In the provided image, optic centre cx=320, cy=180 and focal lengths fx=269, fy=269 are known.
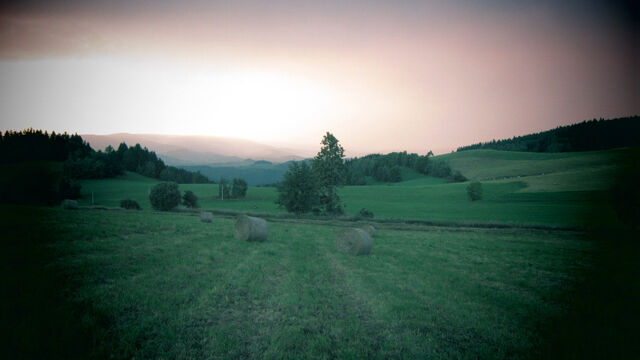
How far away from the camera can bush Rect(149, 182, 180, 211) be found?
40.5 meters

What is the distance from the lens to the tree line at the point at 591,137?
313 feet

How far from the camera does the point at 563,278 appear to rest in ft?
37.2

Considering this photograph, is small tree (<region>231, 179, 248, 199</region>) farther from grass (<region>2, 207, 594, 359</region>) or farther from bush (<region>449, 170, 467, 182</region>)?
bush (<region>449, 170, 467, 182</region>)

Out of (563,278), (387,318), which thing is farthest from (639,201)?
(387,318)

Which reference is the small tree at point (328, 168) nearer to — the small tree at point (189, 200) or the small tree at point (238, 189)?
the small tree at point (189, 200)

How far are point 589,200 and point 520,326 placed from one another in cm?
5380

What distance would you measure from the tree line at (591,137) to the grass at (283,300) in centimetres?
12392

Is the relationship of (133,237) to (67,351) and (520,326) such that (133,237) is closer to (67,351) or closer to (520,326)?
(67,351)

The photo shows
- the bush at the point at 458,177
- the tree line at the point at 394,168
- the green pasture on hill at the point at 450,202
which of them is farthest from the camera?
the tree line at the point at 394,168

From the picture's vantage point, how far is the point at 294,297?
8.43 m

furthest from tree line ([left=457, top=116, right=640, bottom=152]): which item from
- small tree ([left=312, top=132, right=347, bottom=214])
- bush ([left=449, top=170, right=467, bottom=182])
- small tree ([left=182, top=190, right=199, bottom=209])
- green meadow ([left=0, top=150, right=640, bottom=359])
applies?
small tree ([left=182, top=190, right=199, bottom=209])

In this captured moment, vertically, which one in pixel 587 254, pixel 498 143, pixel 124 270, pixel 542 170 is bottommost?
pixel 587 254

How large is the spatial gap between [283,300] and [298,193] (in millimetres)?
32947

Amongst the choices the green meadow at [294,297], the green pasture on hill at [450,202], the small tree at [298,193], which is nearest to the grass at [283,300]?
the green meadow at [294,297]
